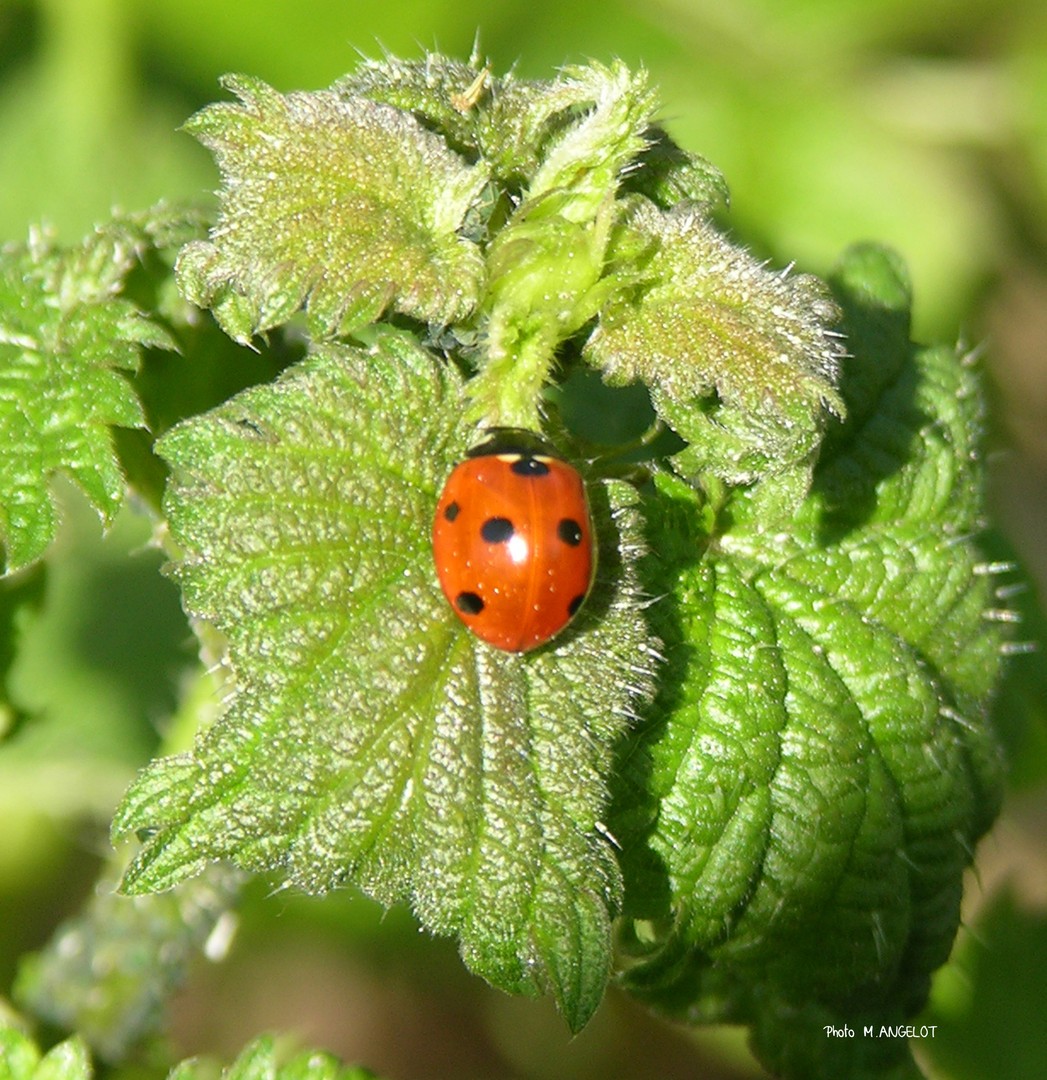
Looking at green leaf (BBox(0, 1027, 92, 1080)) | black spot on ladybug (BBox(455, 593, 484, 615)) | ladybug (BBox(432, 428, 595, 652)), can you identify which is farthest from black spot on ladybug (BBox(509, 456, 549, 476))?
green leaf (BBox(0, 1027, 92, 1080))

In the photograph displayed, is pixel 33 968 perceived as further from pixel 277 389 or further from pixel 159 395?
pixel 277 389

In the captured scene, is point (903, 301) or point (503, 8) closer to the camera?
point (903, 301)

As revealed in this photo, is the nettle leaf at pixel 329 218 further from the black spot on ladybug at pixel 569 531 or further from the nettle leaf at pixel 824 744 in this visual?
the nettle leaf at pixel 824 744

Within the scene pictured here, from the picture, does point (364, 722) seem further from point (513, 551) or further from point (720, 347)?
point (720, 347)

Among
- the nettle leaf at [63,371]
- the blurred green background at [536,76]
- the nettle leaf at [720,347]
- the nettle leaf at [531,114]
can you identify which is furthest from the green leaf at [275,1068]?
the nettle leaf at [531,114]

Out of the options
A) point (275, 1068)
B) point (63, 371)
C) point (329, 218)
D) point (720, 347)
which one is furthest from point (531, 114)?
point (275, 1068)

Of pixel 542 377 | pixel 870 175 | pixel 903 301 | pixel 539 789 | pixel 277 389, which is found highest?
pixel 870 175

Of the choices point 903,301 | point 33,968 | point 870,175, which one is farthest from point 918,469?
point 870,175
